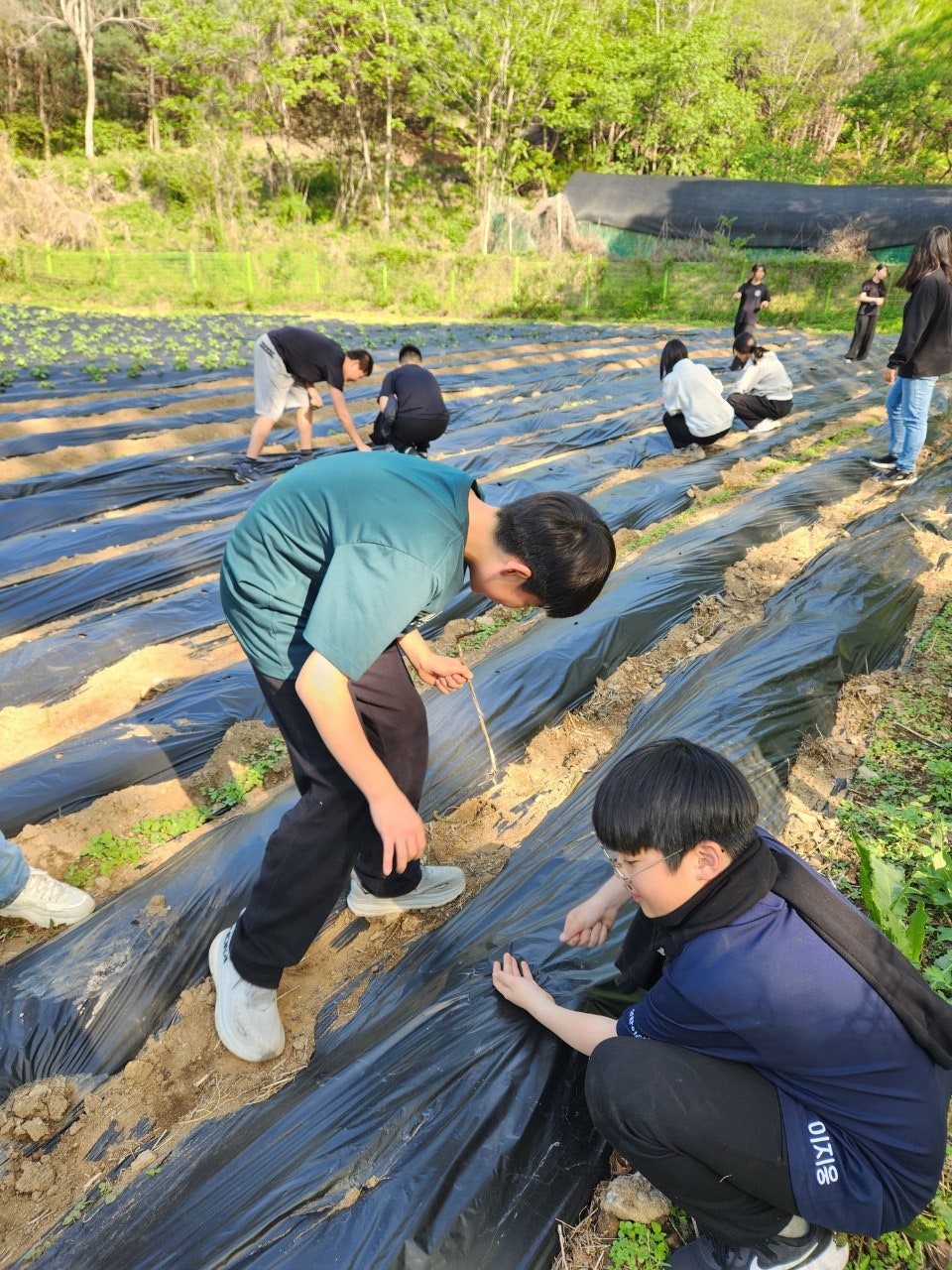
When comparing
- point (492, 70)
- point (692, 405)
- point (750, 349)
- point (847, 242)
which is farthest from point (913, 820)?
point (492, 70)

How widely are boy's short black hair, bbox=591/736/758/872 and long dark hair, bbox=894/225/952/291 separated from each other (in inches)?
183

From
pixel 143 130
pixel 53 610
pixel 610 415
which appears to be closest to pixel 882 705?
pixel 53 610

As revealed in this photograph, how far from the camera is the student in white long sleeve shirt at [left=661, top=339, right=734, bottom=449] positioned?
20.4 ft

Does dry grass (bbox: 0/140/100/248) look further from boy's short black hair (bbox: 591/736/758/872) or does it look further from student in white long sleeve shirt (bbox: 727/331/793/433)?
boy's short black hair (bbox: 591/736/758/872)

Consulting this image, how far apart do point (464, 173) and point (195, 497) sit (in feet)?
102

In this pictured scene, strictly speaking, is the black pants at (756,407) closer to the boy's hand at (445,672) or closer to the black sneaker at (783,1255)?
the boy's hand at (445,672)

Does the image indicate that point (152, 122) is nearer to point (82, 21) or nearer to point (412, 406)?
point (82, 21)

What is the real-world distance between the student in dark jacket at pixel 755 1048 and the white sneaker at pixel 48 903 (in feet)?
5.18

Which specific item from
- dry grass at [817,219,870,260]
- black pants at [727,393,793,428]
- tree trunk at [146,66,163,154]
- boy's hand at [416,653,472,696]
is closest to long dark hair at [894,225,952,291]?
black pants at [727,393,793,428]

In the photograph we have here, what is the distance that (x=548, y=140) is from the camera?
31.3 meters

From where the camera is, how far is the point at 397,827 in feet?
4.83

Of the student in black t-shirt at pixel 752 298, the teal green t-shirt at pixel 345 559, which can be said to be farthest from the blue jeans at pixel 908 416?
the student in black t-shirt at pixel 752 298

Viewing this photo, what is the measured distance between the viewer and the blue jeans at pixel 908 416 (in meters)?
4.99

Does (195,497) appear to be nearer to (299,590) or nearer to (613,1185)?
(299,590)
